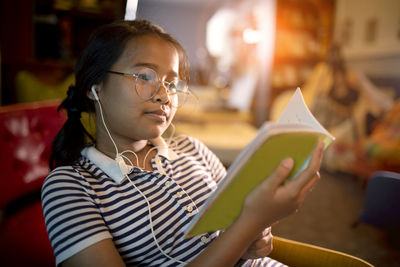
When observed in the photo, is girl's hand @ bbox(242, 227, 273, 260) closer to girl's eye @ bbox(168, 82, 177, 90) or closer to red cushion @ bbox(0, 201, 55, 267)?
girl's eye @ bbox(168, 82, 177, 90)

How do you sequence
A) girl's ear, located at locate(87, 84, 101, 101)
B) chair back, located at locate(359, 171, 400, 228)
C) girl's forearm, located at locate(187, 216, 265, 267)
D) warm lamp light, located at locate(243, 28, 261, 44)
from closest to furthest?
girl's forearm, located at locate(187, 216, 265, 267) → girl's ear, located at locate(87, 84, 101, 101) → chair back, located at locate(359, 171, 400, 228) → warm lamp light, located at locate(243, 28, 261, 44)

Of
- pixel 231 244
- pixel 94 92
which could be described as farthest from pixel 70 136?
pixel 231 244

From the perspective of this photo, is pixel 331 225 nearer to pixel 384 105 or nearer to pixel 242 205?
pixel 384 105

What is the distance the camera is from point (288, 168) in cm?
57

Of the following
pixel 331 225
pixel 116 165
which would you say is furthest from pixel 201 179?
pixel 331 225

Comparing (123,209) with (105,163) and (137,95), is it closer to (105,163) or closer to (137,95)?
(105,163)

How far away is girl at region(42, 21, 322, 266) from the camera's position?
24.9 inches

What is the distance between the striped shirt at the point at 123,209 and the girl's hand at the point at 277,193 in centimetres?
24

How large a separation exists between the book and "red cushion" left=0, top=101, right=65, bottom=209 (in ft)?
2.46

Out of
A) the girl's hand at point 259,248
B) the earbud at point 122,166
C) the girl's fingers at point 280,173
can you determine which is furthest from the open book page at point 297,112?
the earbud at point 122,166

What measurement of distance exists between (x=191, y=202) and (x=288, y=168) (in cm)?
34

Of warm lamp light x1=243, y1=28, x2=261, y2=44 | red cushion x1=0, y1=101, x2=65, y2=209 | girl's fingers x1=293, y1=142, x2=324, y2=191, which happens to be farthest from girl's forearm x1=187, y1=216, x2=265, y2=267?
warm lamp light x1=243, y1=28, x2=261, y2=44

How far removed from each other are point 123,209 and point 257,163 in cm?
37

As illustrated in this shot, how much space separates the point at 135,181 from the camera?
83 cm
